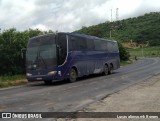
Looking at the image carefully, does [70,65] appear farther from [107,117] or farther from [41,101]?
[107,117]

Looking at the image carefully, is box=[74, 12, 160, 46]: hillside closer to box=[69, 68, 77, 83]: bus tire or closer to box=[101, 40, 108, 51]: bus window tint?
box=[101, 40, 108, 51]: bus window tint

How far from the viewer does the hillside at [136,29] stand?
13912cm

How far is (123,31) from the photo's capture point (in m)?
157

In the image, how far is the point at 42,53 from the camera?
77.4ft

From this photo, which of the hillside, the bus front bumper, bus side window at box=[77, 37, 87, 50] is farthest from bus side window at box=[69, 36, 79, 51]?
the hillside

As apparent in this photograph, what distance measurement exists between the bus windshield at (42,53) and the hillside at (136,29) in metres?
98.2

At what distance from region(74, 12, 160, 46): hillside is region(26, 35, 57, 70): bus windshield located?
322ft

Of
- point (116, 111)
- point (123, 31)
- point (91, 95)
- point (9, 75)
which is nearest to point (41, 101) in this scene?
point (91, 95)

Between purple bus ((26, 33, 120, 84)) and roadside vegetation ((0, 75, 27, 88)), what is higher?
purple bus ((26, 33, 120, 84))

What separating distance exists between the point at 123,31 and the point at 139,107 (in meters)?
147

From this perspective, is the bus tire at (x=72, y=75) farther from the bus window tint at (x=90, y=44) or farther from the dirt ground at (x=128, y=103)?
the dirt ground at (x=128, y=103)

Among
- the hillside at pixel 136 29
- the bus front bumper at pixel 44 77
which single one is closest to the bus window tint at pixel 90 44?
the bus front bumper at pixel 44 77

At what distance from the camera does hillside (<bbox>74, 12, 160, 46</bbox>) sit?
456 ft

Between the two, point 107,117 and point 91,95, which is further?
point 91,95
